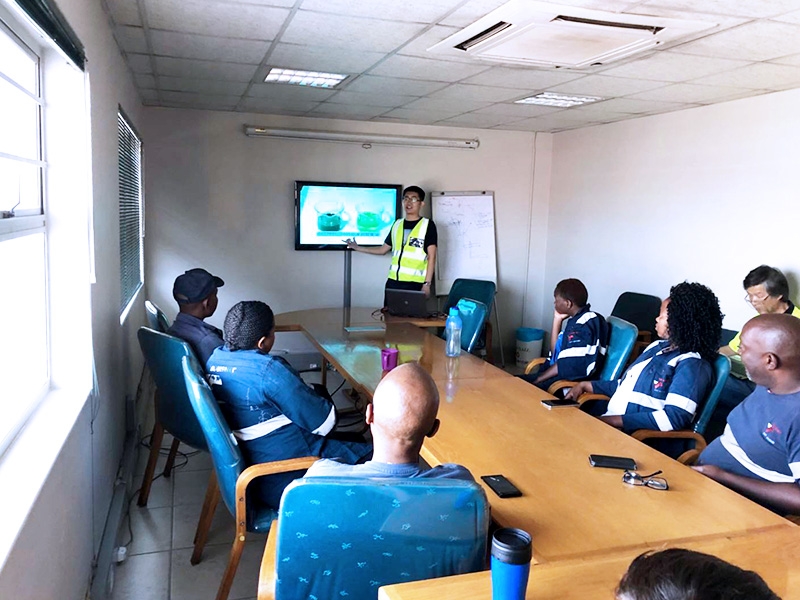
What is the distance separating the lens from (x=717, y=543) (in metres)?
1.46

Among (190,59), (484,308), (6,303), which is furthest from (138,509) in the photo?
(190,59)

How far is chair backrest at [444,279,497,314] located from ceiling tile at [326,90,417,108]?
1.90 meters

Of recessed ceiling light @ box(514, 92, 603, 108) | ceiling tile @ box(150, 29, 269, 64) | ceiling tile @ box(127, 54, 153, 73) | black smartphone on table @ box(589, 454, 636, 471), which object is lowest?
black smartphone on table @ box(589, 454, 636, 471)

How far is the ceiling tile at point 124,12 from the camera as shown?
2.72 m

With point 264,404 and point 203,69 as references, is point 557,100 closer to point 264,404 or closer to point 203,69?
point 203,69

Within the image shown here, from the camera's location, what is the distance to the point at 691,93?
4.25m

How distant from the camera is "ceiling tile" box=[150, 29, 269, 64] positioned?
3217mm

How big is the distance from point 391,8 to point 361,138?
10.8 ft

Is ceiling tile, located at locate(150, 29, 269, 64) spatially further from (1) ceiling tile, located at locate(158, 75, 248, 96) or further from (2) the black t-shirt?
(2) the black t-shirt

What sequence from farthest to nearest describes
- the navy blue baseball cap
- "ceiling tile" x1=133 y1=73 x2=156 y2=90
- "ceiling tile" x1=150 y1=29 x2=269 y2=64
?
"ceiling tile" x1=133 y1=73 x2=156 y2=90 < "ceiling tile" x1=150 y1=29 x2=269 y2=64 < the navy blue baseball cap

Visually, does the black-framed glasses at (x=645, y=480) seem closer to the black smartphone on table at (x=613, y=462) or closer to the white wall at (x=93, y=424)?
the black smartphone on table at (x=613, y=462)

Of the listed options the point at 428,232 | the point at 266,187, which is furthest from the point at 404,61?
the point at 266,187

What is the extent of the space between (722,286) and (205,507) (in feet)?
12.8

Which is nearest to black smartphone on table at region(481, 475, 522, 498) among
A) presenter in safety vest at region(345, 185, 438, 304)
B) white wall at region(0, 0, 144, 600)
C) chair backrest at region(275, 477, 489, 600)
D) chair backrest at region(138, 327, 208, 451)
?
chair backrest at region(275, 477, 489, 600)
